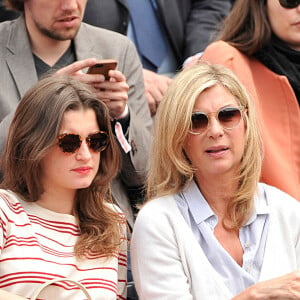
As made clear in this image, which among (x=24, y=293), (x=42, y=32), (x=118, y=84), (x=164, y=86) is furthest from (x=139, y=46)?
(x=24, y=293)

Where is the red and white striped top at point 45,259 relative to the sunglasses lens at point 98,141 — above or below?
below

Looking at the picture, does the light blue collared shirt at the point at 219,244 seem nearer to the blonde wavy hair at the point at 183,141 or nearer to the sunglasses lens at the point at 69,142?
the blonde wavy hair at the point at 183,141

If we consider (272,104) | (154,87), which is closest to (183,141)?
(272,104)

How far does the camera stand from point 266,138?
4598mm

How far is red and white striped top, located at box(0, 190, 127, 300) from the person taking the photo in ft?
11.8

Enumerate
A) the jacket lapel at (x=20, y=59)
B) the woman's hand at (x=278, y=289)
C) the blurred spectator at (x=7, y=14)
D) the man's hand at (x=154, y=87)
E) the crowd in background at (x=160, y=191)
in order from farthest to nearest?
the blurred spectator at (x=7, y=14) → the man's hand at (x=154, y=87) → the jacket lapel at (x=20, y=59) → the crowd in background at (x=160, y=191) → the woman's hand at (x=278, y=289)

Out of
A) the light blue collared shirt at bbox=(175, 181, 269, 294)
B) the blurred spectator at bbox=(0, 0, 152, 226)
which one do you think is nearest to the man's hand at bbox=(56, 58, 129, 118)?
the blurred spectator at bbox=(0, 0, 152, 226)

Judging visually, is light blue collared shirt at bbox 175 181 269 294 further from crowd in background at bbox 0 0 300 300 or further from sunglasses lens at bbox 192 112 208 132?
sunglasses lens at bbox 192 112 208 132

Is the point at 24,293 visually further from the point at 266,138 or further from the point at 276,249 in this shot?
the point at 266,138

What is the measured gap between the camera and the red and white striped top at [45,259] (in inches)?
141

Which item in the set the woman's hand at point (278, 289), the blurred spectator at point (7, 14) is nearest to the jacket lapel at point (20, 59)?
the blurred spectator at point (7, 14)

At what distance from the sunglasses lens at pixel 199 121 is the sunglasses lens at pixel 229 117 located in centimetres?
6

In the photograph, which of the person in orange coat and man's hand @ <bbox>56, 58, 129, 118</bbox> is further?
the person in orange coat

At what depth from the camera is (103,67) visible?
4.18m
